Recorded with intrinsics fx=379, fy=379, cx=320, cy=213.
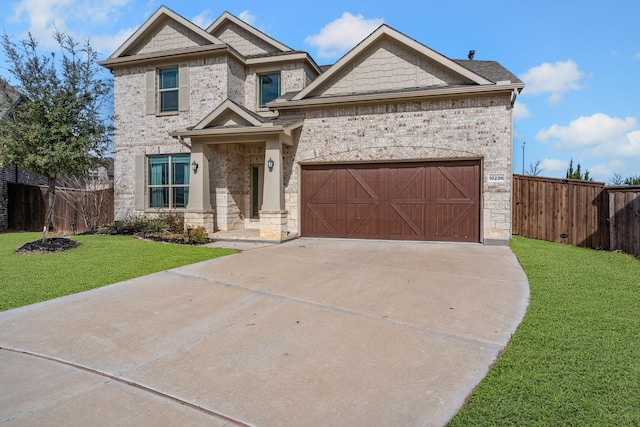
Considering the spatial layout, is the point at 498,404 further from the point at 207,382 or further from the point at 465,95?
the point at 465,95

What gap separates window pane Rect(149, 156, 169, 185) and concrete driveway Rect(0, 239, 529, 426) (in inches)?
337

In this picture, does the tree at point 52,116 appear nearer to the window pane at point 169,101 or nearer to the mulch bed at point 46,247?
the mulch bed at point 46,247

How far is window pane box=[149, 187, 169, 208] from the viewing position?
47.5 ft

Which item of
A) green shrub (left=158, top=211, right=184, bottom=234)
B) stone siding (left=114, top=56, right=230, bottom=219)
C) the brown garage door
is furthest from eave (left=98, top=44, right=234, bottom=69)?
green shrub (left=158, top=211, right=184, bottom=234)

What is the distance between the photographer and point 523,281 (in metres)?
6.49

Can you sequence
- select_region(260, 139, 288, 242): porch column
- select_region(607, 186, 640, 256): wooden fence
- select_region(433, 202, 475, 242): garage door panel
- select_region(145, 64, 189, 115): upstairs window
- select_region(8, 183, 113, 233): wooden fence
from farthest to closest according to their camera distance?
select_region(8, 183, 113, 233): wooden fence → select_region(145, 64, 189, 115): upstairs window → select_region(260, 139, 288, 242): porch column → select_region(433, 202, 475, 242): garage door panel → select_region(607, 186, 640, 256): wooden fence

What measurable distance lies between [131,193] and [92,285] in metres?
9.48

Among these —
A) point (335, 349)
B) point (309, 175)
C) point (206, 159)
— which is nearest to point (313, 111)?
point (309, 175)

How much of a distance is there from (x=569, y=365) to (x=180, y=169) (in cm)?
1359

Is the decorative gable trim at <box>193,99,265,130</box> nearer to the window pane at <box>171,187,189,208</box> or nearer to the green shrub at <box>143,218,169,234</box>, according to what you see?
the window pane at <box>171,187,189,208</box>

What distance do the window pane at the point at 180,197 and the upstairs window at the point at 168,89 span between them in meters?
3.14

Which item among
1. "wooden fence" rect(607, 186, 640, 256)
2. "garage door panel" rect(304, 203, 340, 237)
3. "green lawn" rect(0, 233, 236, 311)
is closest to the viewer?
"green lawn" rect(0, 233, 236, 311)

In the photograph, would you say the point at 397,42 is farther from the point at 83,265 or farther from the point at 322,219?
the point at 83,265

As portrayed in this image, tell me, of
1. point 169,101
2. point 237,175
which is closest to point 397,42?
point 237,175
